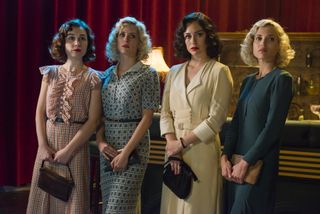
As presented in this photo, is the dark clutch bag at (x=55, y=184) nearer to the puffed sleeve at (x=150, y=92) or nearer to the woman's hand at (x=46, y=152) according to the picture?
the woman's hand at (x=46, y=152)

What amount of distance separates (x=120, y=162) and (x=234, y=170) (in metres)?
0.56

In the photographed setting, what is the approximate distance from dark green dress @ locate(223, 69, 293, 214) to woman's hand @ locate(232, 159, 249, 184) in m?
0.02

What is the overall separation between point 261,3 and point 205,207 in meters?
4.31

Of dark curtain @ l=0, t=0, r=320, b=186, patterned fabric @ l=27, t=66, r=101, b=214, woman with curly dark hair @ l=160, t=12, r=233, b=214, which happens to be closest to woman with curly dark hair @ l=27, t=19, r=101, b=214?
patterned fabric @ l=27, t=66, r=101, b=214

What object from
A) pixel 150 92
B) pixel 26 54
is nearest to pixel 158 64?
pixel 26 54

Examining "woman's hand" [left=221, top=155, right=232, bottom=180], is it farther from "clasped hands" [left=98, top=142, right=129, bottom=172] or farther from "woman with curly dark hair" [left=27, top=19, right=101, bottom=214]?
"woman with curly dark hair" [left=27, top=19, right=101, bottom=214]

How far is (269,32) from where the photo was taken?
6.97ft

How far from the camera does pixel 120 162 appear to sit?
2.26m

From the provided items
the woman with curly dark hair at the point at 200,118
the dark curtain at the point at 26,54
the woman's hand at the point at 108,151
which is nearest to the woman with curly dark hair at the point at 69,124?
the woman's hand at the point at 108,151

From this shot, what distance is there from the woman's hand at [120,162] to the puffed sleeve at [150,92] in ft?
0.86

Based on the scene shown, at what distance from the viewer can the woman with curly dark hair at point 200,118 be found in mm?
2197

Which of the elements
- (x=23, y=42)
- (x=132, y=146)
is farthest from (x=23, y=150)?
(x=132, y=146)

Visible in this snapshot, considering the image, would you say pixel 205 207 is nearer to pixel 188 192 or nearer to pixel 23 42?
pixel 188 192

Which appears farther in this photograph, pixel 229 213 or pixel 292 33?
pixel 292 33
